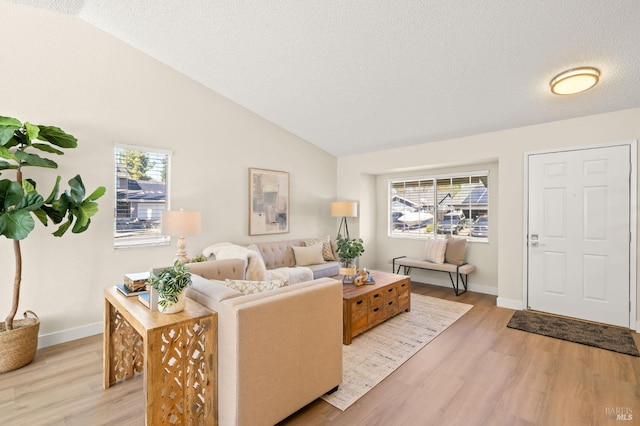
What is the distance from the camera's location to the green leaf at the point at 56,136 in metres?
2.63

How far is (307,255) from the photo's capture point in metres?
4.86

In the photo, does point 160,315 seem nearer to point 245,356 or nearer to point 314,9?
point 245,356

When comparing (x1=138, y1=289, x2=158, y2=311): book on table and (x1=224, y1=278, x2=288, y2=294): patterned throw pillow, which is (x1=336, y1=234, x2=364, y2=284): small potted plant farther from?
(x1=138, y1=289, x2=158, y2=311): book on table

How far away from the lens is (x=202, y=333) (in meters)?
1.73

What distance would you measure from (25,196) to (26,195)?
1cm

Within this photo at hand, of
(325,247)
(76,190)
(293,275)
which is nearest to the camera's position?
(76,190)

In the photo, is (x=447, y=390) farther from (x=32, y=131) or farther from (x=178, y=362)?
(x=32, y=131)

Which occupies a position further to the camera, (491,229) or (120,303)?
(491,229)

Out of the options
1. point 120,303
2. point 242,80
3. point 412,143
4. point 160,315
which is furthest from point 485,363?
point 242,80

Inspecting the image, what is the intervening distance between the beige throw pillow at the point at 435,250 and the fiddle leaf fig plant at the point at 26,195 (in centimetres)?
465

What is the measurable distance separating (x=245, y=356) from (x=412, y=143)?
4.34 meters

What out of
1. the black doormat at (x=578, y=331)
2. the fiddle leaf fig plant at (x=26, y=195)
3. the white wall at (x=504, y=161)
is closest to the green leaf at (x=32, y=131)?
the fiddle leaf fig plant at (x=26, y=195)

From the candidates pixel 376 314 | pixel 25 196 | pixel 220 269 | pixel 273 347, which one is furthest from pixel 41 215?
pixel 376 314

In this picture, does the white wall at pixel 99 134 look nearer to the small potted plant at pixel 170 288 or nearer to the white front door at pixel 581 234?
the small potted plant at pixel 170 288
